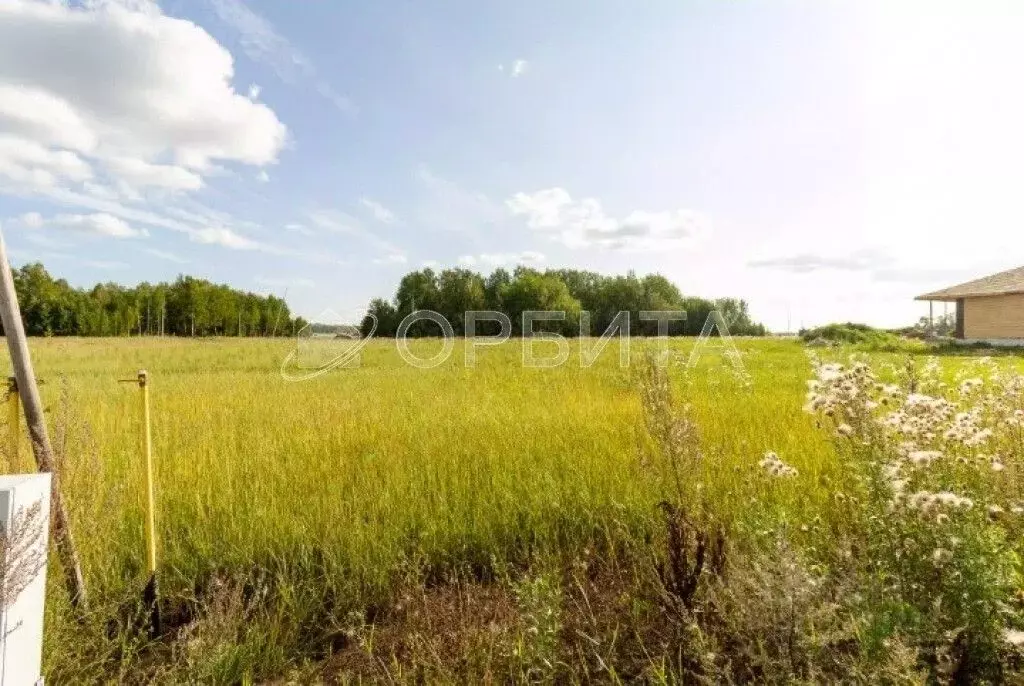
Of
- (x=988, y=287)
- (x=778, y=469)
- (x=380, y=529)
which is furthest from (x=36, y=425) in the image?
(x=988, y=287)

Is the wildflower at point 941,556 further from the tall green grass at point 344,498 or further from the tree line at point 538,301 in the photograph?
the tree line at point 538,301

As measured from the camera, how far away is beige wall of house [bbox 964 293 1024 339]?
22.1 m

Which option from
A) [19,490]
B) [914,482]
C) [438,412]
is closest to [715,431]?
[914,482]

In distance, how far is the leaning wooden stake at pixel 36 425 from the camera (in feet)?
8.08

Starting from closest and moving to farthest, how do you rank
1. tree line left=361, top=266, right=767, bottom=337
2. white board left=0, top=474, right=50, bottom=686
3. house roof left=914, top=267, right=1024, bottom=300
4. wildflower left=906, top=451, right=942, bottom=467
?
white board left=0, top=474, right=50, bottom=686
wildflower left=906, top=451, right=942, bottom=467
house roof left=914, top=267, right=1024, bottom=300
tree line left=361, top=266, right=767, bottom=337

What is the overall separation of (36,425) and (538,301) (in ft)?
190

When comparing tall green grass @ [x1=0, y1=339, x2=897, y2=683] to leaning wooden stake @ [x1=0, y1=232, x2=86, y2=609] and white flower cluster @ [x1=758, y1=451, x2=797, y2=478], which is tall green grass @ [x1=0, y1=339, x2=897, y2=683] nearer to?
leaning wooden stake @ [x1=0, y1=232, x2=86, y2=609]

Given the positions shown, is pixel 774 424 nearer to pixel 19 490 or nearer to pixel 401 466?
pixel 401 466

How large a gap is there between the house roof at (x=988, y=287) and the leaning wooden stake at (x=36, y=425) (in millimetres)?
28794

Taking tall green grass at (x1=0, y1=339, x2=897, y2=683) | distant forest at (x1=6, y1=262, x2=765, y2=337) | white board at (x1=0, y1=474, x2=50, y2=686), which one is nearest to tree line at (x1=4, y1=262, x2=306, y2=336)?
distant forest at (x1=6, y1=262, x2=765, y2=337)

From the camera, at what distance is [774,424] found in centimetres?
531

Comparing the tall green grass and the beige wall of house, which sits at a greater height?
the beige wall of house

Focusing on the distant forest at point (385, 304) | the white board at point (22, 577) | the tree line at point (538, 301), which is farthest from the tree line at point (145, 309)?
the white board at point (22, 577)

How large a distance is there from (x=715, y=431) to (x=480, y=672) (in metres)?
3.43
